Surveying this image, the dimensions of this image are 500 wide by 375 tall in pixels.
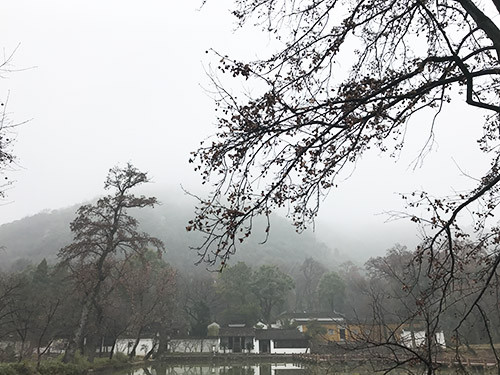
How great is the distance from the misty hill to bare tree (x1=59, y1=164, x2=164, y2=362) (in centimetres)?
5757

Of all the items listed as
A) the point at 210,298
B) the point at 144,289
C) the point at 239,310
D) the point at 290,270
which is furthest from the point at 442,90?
the point at 290,270

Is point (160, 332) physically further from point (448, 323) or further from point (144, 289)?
point (448, 323)

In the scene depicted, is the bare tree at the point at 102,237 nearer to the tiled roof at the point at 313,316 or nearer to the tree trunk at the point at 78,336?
the tree trunk at the point at 78,336

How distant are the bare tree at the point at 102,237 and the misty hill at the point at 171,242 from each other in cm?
5757

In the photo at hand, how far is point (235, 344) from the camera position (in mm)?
48656

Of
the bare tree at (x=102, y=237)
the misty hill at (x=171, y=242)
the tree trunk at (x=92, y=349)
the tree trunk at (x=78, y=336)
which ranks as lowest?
the tree trunk at (x=92, y=349)

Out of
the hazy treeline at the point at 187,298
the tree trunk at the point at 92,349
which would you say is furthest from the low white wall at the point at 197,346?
the tree trunk at the point at 92,349

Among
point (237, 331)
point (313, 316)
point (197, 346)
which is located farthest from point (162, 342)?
point (313, 316)

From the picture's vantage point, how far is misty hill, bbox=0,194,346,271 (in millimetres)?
94188

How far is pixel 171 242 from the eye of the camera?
376ft

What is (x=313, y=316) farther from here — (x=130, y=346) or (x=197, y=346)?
(x=130, y=346)

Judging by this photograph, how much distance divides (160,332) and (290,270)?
53434 mm

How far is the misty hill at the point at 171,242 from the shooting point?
309 feet

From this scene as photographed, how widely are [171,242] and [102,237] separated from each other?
3771 inches
